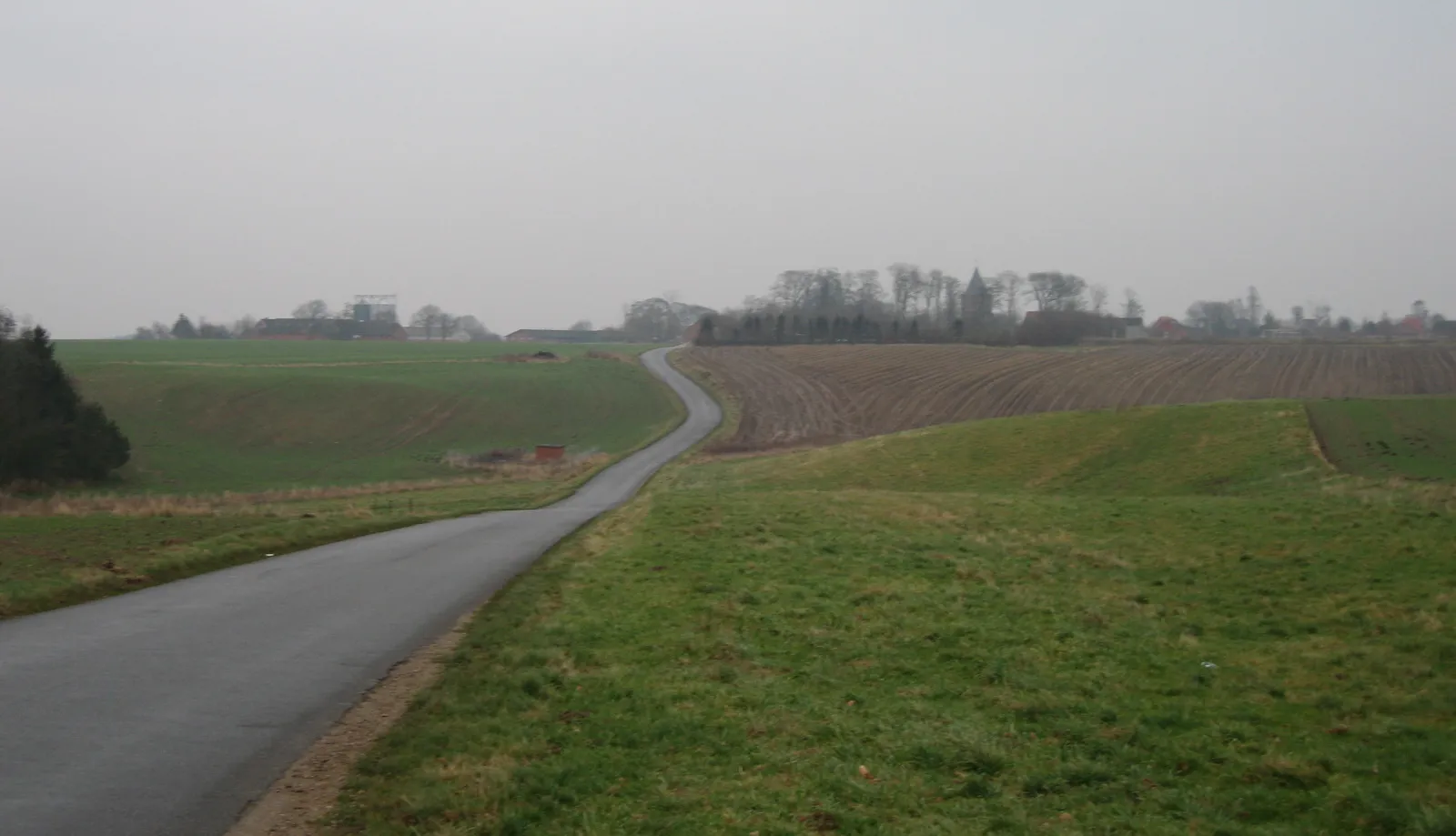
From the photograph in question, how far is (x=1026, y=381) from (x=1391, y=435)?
4033 centimetres

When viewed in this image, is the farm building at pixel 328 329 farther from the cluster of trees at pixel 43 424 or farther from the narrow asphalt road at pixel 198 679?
the narrow asphalt road at pixel 198 679

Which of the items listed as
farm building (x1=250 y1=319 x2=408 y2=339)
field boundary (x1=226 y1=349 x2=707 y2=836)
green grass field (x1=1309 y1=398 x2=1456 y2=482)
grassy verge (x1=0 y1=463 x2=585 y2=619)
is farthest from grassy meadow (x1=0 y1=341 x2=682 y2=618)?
farm building (x1=250 y1=319 x2=408 y2=339)

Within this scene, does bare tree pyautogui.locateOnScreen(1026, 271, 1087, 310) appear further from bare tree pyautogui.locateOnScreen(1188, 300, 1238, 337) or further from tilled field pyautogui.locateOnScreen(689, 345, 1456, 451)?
tilled field pyautogui.locateOnScreen(689, 345, 1456, 451)

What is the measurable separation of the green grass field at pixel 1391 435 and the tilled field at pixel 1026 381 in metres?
21.9

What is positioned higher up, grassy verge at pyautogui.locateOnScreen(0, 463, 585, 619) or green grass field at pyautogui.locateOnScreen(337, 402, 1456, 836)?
green grass field at pyautogui.locateOnScreen(337, 402, 1456, 836)

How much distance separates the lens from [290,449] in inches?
2291

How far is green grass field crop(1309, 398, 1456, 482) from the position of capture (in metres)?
28.7

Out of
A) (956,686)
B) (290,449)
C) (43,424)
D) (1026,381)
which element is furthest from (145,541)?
(1026,381)

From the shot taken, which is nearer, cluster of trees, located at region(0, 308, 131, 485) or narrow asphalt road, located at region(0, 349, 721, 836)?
narrow asphalt road, located at region(0, 349, 721, 836)

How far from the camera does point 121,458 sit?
46188 mm

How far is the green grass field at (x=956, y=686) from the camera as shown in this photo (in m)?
6.52

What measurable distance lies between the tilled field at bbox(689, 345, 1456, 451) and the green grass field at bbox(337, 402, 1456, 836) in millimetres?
38728

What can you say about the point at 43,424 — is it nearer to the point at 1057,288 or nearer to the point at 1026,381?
the point at 1026,381

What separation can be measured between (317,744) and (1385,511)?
1709cm
